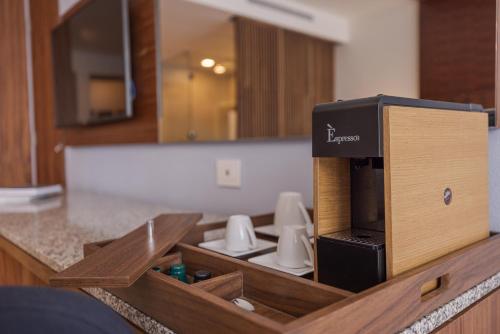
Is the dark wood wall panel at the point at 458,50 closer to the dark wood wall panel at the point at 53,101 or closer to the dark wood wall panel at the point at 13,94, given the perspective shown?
the dark wood wall panel at the point at 53,101

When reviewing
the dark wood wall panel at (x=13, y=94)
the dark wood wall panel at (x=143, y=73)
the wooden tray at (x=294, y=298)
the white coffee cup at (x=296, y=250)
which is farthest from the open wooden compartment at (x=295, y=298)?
the dark wood wall panel at (x=13, y=94)

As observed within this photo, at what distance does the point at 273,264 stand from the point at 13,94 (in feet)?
10.2

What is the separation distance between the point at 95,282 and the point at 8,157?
307cm

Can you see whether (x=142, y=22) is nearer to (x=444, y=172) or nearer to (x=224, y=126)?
(x=224, y=126)

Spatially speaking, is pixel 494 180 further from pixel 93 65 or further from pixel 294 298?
pixel 93 65

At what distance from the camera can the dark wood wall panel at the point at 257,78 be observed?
1359 mm

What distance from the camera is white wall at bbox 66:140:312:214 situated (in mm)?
1265

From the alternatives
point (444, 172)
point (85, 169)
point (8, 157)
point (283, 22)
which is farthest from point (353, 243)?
point (8, 157)

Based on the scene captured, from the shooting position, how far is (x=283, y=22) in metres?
1.29

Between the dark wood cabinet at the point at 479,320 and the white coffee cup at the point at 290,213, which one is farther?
the white coffee cup at the point at 290,213

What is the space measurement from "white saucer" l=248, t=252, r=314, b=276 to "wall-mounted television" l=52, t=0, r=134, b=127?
1.22 metres

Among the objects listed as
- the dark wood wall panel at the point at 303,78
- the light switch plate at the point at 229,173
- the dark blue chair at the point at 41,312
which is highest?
the dark wood wall panel at the point at 303,78

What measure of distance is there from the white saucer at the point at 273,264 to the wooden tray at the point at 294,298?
0.29 feet

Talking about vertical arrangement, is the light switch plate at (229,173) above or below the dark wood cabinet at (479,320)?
above
